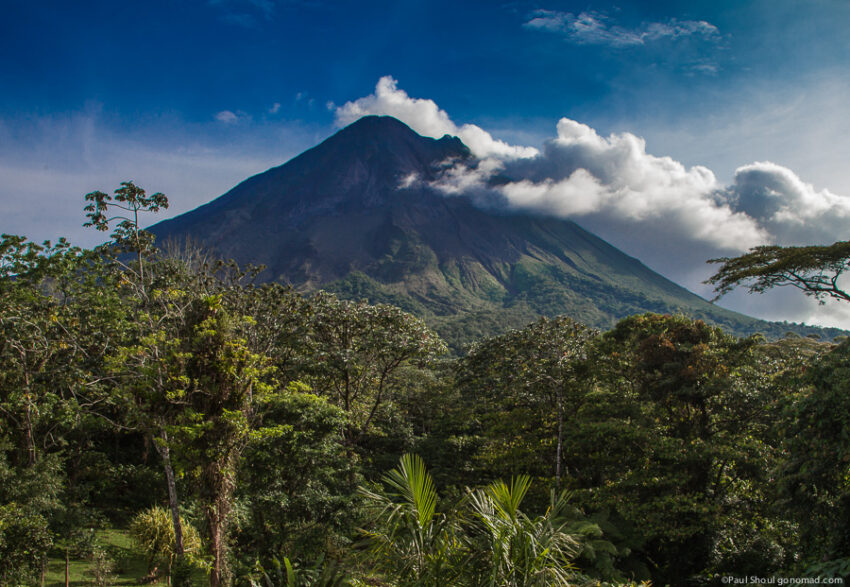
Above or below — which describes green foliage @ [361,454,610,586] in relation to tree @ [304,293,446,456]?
below

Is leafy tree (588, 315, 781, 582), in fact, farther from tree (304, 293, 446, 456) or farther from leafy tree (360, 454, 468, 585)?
leafy tree (360, 454, 468, 585)

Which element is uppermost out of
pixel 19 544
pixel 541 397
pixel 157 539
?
pixel 541 397

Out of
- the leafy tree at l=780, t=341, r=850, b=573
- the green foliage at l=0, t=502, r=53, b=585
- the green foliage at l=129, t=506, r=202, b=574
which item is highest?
the leafy tree at l=780, t=341, r=850, b=573

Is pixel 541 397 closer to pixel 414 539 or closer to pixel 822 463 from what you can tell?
pixel 822 463

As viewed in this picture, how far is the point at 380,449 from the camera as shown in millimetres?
17984

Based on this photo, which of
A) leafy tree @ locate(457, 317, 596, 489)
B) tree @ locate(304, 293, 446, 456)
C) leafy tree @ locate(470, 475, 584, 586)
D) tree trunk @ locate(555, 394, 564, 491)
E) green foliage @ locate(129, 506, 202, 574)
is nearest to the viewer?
leafy tree @ locate(470, 475, 584, 586)

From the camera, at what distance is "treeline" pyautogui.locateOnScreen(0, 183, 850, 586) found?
6.20m

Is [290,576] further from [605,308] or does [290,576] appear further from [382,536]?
[605,308]

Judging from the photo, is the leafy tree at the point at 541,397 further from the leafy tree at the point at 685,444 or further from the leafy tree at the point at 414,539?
the leafy tree at the point at 414,539

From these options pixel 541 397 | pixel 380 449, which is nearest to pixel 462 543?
pixel 541 397

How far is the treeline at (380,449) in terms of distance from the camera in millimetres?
6203

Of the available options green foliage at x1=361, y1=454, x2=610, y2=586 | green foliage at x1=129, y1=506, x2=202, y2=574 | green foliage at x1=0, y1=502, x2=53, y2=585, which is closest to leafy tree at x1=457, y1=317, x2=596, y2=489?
green foliage at x1=129, y1=506, x2=202, y2=574

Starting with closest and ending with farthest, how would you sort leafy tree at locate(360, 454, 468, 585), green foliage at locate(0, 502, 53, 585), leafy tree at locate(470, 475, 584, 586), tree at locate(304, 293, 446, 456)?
1. leafy tree at locate(470, 475, 584, 586)
2. leafy tree at locate(360, 454, 468, 585)
3. green foliage at locate(0, 502, 53, 585)
4. tree at locate(304, 293, 446, 456)

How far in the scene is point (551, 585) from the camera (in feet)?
12.4
